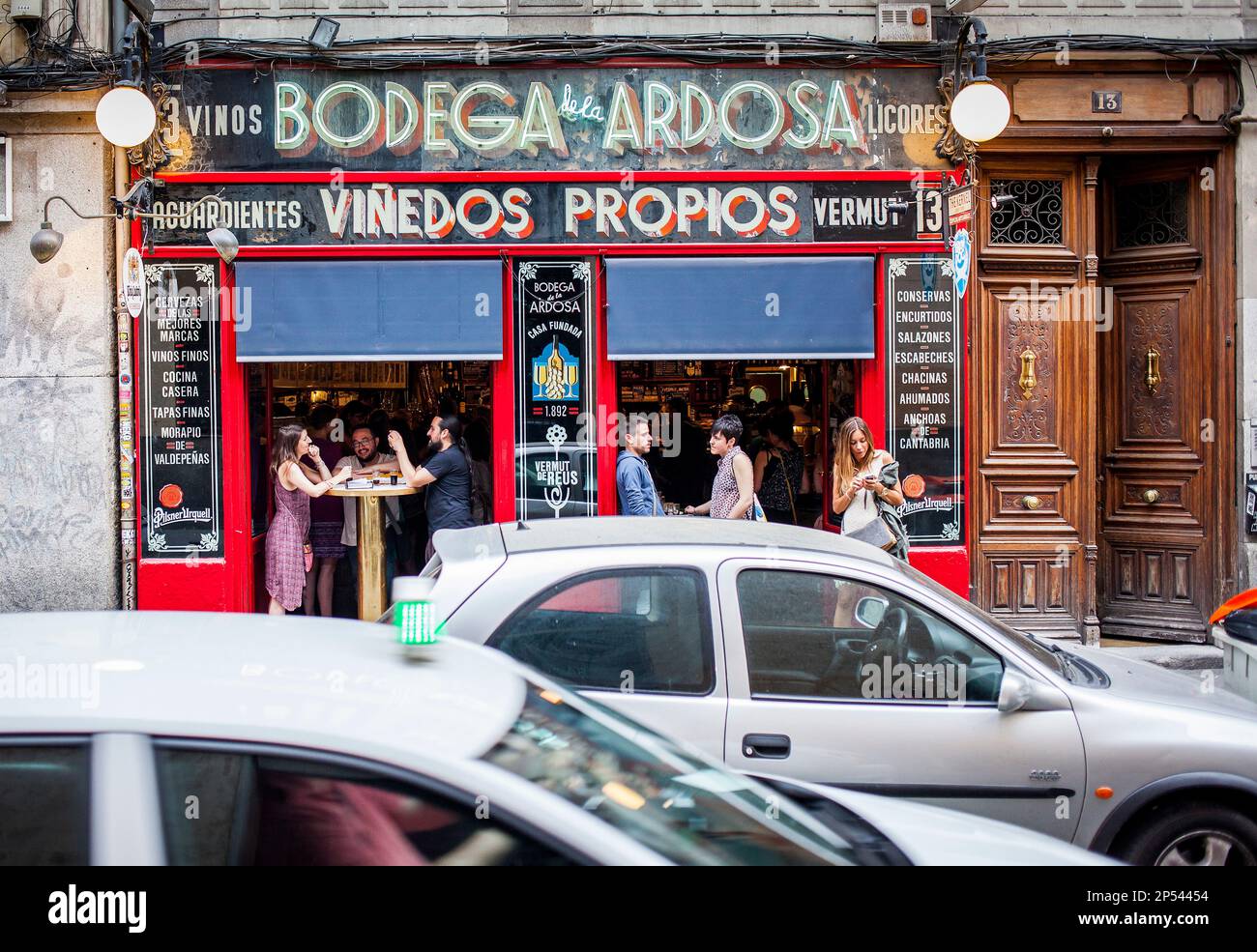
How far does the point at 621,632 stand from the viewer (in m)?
4.19

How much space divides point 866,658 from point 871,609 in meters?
0.22

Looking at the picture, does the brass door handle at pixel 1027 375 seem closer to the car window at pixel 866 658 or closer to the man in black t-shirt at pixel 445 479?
the man in black t-shirt at pixel 445 479

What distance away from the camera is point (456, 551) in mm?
4441

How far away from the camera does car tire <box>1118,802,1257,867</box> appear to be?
3.98 metres

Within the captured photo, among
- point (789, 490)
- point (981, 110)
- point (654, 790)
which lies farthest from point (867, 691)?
point (981, 110)

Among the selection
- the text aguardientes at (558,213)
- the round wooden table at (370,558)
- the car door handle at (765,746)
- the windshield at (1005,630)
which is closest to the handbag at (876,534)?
the text aguardientes at (558,213)

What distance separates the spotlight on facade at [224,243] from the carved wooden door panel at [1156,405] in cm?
781

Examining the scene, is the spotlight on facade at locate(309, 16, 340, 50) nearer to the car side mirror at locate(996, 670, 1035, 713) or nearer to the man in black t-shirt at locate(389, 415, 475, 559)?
the man in black t-shirt at locate(389, 415, 475, 559)

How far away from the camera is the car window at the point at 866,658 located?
4.19 metres

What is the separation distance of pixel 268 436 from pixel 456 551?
6427 millimetres

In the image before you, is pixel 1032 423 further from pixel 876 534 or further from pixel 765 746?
pixel 765 746

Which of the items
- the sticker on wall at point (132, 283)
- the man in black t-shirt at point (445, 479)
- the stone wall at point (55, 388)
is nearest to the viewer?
the sticker on wall at point (132, 283)

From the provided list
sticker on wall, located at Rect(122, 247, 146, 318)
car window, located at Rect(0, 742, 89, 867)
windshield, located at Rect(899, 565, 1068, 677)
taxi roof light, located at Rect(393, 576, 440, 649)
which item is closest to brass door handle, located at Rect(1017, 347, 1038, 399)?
windshield, located at Rect(899, 565, 1068, 677)
